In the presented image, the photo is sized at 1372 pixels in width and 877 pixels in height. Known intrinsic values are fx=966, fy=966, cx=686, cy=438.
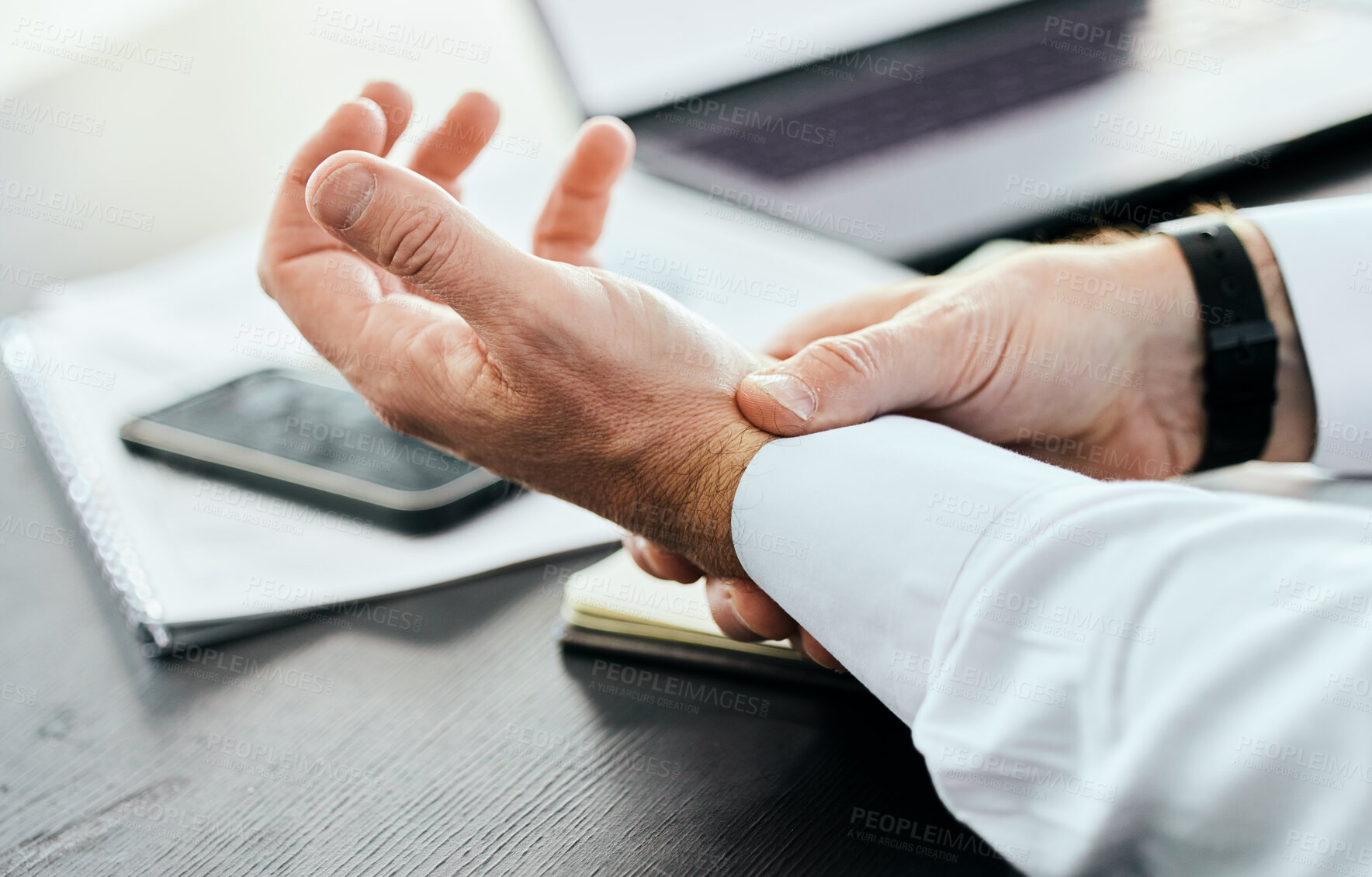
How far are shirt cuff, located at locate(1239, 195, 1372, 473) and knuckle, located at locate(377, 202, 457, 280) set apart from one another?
0.58 m

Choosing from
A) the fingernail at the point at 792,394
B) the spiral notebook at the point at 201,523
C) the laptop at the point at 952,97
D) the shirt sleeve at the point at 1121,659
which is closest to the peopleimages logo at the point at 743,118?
the laptop at the point at 952,97

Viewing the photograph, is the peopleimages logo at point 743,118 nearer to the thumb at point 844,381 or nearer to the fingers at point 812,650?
the thumb at point 844,381

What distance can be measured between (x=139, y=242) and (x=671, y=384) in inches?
37.3

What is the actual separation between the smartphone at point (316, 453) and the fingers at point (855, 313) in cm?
25

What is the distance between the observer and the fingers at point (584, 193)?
0.73 m

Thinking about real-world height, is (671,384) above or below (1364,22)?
above

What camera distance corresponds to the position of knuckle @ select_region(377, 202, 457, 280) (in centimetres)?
48

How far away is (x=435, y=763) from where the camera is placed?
1.63 ft

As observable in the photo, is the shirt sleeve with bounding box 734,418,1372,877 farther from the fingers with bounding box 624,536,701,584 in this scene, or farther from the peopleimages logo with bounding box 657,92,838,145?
the peopleimages logo with bounding box 657,92,838,145

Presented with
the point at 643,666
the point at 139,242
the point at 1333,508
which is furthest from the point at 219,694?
the point at 139,242

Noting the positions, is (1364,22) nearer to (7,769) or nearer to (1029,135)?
(1029,135)

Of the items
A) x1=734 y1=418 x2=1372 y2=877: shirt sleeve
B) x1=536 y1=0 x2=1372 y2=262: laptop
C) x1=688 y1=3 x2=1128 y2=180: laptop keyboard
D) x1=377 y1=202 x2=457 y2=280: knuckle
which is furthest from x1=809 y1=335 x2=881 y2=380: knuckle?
x1=688 y1=3 x2=1128 y2=180: laptop keyboard

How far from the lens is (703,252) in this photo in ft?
3.54

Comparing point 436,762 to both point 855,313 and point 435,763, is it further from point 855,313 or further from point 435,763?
point 855,313
